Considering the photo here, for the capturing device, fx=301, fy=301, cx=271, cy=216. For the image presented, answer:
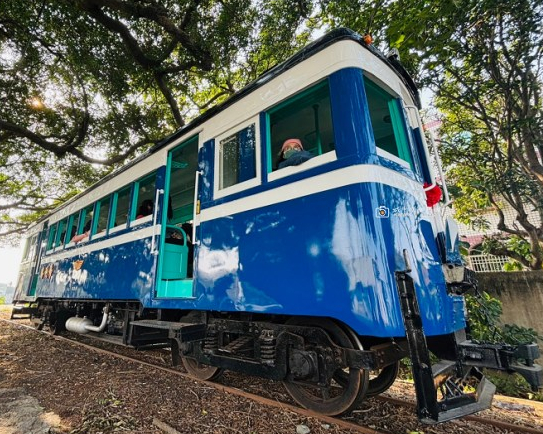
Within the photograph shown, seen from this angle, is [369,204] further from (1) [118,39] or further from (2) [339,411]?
(1) [118,39]

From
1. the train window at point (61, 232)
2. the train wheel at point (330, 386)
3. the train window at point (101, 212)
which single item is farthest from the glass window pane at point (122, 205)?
the train wheel at point (330, 386)

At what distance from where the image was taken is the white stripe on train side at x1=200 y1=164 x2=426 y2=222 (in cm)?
224

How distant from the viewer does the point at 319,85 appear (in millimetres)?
2656

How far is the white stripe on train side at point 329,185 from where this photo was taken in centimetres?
224

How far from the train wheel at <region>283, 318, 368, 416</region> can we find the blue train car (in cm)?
1

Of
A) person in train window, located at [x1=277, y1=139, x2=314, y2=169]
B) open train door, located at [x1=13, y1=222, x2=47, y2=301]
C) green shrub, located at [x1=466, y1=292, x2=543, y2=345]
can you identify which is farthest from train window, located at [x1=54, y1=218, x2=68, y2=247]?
green shrub, located at [x1=466, y1=292, x2=543, y2=345]

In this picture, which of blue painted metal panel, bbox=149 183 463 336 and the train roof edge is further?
the train roof edge

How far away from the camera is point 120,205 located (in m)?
5.86

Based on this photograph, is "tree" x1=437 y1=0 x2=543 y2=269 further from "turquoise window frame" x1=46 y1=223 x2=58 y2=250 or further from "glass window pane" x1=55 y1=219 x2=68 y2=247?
"turquoise window frame" x1=46 y1=223 x2=58 y2=250

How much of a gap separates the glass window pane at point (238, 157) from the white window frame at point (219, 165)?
0.08ft

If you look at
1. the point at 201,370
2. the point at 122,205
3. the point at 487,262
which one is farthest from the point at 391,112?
the point at 487,262

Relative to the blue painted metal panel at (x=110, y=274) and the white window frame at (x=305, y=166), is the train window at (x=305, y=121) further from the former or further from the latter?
the blue painted metal panel at (x=110, y=274)

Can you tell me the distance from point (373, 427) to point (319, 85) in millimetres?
2951

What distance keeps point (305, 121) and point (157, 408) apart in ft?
11.5
